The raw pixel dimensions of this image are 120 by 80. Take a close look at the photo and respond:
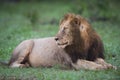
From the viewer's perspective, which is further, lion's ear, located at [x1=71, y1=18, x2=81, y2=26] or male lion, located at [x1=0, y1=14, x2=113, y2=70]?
lion's ear, located at [x1=71, y1=18, x2=81, y2=26]

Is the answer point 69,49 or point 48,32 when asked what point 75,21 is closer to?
point 69,49

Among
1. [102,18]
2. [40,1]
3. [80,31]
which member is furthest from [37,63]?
[40,1]

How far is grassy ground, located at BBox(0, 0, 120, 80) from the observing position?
8.72 metres

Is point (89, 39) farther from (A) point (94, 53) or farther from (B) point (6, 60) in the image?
(B) point (6, 60)

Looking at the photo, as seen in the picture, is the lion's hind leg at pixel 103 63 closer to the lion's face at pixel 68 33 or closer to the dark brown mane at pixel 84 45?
the dark brown mane at pixel 84 45

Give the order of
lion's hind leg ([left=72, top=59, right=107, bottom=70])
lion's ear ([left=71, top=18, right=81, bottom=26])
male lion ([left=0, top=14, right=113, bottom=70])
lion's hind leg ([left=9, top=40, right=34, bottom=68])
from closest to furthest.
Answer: lion's hind leg ([left=72, top=59, right=107, bottom=70]) → male lion ([left=0, top=14, right=113, bottom=70]) → lion's ear ([left=71, top=18, right=81, bottom=26]) → lion's hind leg ([left=9, top=40, right=34, bottom=68])

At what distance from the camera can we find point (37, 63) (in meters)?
9.76

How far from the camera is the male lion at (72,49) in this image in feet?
30.1

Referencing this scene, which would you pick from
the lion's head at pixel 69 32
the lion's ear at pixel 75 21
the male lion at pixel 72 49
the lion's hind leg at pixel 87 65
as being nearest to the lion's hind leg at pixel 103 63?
the male lion at pixel 72 49

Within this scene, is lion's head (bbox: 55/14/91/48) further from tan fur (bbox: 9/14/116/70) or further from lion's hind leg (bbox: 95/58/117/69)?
lion's hind leg (bbox: 95/58/117/69)

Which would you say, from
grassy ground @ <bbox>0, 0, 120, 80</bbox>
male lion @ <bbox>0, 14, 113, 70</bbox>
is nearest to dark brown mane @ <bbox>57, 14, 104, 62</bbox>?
male lion @ <bbox>0, 14, 113, 70</bbox>

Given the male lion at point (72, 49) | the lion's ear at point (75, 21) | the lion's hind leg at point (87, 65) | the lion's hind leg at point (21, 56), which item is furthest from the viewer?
the lion's hind leg at point (21, 56)

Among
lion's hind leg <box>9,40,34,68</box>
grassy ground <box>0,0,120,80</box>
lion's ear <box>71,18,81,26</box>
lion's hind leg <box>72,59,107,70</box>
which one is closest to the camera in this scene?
grassy ground <box>0,0,120,80</box>

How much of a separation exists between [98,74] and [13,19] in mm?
11126
